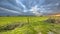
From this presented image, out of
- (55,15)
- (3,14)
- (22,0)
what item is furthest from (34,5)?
(3,14)

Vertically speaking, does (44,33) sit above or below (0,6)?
below

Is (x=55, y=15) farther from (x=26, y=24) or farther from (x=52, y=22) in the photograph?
(x=26, y=24)

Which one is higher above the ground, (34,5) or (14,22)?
(34,5)

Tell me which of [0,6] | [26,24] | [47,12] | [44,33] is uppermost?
[0,6]

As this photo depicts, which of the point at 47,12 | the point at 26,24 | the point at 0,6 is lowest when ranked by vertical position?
the point at 26,24

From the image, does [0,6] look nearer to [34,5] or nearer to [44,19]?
[34,5]

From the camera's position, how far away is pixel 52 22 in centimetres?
441

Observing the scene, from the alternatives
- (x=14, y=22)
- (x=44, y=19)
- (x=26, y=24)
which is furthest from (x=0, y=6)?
(x=44, y=19)

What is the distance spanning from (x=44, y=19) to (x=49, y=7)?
1.43 feet

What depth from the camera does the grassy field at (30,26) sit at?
4.18 m

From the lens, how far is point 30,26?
4.28 metres

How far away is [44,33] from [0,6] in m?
1.62

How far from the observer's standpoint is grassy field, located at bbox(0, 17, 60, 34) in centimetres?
418

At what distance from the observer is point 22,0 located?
4375 millimetres
